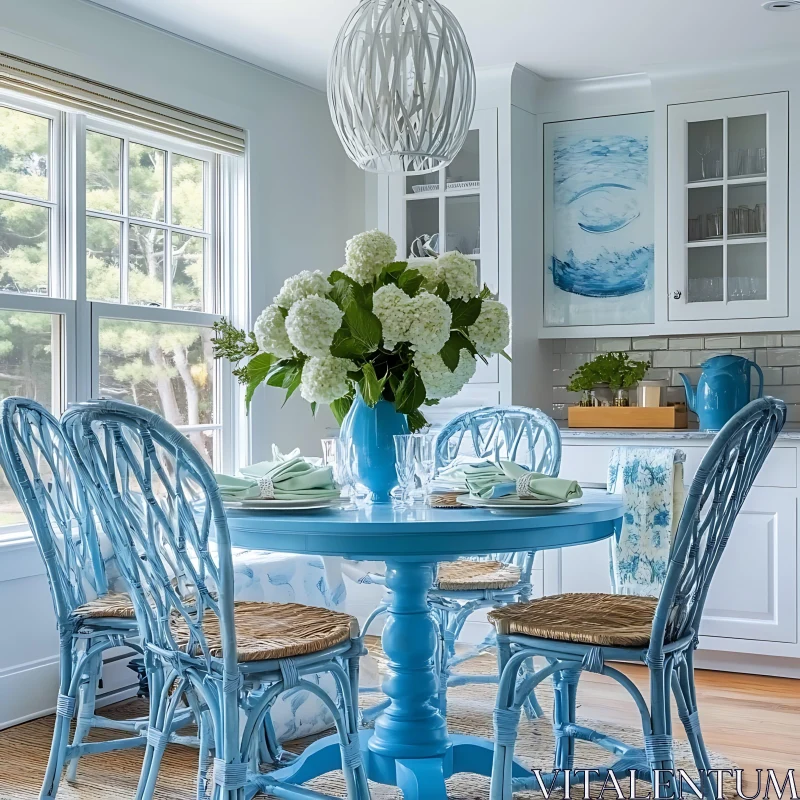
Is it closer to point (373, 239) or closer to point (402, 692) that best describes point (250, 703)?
point (402, 692)

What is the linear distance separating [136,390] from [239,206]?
0.97 metres

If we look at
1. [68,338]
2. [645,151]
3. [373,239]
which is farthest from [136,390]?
[645,151]

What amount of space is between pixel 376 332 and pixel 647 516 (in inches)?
64.8

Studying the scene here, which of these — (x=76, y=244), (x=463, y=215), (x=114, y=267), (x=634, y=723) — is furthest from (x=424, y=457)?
(x=463, y=215)

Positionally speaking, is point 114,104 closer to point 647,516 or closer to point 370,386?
point 370,386

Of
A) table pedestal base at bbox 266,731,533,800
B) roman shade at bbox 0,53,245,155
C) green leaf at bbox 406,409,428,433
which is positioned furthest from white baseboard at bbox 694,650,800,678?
roman shade at bbox 0,53,245,155

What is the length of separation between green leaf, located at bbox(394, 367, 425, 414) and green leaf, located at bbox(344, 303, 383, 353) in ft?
0.35

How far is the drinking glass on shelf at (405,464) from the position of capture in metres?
2.24

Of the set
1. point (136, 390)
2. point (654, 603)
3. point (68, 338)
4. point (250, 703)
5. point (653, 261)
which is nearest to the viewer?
point (250, 703)

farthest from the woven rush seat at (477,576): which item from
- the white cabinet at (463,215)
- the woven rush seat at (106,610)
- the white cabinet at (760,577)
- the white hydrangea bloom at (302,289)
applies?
the white cabinet at (463,215)

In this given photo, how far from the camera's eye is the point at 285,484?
7.23 feet

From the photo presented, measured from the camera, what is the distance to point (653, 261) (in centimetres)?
444

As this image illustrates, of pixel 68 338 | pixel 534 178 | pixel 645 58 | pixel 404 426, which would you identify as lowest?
pixel 404 426

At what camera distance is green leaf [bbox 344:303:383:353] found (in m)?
2.24
